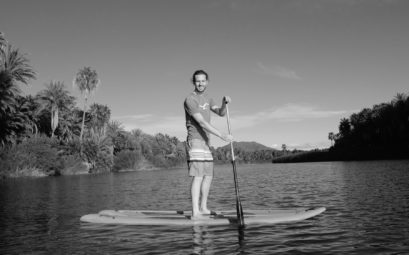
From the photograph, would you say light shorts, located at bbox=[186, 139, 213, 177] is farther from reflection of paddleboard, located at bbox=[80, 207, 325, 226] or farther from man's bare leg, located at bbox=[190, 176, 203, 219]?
reflection of paddleboard, located at bbox=[80, 207, 325, 226]

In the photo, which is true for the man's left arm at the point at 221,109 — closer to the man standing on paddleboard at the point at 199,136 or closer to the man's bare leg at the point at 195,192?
the man standing on paddleboard at the point at 199,136

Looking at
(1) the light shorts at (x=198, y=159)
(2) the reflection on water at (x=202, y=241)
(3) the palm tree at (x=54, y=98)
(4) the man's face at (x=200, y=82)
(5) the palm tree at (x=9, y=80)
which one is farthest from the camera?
(3) the palm tree at (x=54, y=98)

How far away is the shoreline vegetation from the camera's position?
152ft

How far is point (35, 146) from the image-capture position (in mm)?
50188

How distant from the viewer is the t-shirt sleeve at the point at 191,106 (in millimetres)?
7918

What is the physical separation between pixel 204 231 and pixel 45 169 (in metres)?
49.5

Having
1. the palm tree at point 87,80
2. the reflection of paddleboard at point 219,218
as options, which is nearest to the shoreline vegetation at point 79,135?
the palm tree at point 87,80

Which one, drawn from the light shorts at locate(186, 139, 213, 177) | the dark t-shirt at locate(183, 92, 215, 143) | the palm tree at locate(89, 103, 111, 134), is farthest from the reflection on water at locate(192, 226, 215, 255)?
the palm tree at locate(89, 103, 111, 134)

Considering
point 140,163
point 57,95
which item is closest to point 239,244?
point 57,95

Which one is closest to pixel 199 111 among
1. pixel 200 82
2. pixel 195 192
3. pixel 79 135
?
pixel 200 82

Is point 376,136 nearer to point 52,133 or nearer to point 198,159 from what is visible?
point 52,133

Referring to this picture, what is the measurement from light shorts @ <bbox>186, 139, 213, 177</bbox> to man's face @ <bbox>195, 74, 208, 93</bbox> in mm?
1174

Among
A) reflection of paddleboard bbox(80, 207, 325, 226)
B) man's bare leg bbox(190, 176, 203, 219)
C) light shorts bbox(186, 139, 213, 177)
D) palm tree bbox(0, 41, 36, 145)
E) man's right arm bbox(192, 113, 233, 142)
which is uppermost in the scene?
palm tree bbox(0, 41, 36, 145)

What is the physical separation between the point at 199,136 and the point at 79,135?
238ft
